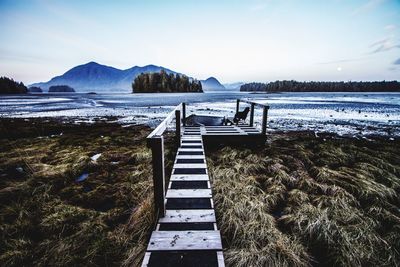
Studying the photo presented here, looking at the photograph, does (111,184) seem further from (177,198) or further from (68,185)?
(177,198)

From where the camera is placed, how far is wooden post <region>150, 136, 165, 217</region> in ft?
9.62

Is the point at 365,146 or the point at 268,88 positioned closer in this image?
the point at 365,146

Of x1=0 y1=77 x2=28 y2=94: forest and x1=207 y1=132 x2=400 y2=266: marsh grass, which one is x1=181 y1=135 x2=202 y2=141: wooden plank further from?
x1=0 y1=77 x2=28 y2=94: forest

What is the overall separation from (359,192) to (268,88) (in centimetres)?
20447

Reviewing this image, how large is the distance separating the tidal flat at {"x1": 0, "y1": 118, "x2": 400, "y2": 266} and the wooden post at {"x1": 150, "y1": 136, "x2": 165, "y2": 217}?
0.33m

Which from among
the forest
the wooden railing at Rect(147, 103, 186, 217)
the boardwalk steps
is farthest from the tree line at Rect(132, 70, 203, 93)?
the wooden railing at Rect(147, 103, 186, 217)

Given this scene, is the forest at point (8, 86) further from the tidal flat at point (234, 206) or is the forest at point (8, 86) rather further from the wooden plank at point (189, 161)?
the wooden plank at point (189, 161)

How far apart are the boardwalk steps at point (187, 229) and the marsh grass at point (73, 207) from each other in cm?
37

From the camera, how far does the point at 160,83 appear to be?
109 meters

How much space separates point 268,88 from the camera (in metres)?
195

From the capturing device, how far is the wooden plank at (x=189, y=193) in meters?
3.80

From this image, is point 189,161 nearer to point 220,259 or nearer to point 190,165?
point 190,165

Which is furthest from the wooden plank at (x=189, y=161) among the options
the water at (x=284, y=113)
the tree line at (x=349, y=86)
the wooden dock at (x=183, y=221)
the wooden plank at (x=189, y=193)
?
the tree line at (x=349, y=86)

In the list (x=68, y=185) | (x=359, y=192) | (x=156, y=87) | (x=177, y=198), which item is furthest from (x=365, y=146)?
(x=156, y=87)
